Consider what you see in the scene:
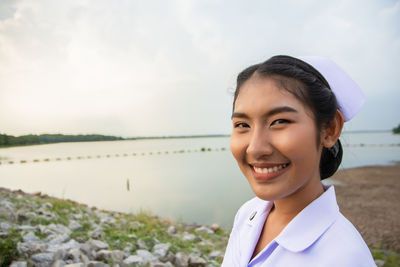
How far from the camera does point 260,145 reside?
92 cm

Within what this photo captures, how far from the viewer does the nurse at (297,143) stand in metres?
0.87

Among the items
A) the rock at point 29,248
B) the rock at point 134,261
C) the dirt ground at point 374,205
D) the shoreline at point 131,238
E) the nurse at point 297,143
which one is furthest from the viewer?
the dirt ground at point 374,205

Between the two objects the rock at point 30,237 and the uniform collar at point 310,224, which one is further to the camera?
the rock at point 30,237

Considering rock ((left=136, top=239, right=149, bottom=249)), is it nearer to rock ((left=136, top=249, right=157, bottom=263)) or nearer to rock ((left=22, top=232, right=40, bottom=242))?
rock ((left=136, top=249, right=157, bottom=263))

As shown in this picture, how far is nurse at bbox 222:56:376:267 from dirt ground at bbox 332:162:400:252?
4289mm

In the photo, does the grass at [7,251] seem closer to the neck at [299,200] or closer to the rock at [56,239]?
the rock at [56,239]

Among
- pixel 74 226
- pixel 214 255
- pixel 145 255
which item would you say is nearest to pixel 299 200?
pixel 145 255

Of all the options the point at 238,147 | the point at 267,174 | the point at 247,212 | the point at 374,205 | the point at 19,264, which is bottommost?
the point at 374,205

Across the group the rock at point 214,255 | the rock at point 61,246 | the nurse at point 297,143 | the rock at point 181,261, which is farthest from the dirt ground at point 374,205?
the rock at point 61,246

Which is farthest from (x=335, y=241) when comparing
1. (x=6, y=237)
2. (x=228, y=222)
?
(x=228, y=222)

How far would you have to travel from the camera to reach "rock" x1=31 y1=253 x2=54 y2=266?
2244 mm

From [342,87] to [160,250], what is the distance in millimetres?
2914

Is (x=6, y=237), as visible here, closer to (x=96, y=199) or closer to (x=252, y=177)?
(x=252, y=177)

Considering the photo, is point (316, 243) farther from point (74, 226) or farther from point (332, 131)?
point (74, 226)
